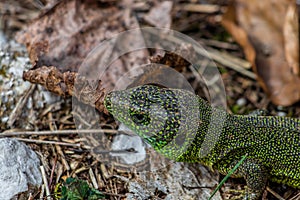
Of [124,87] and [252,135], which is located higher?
[124,87]

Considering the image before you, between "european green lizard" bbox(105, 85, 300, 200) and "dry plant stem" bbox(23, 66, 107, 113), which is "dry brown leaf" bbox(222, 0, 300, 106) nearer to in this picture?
"european green lizard" bbox(105, 85, 300, 200)

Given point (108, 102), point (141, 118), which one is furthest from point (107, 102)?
point (141, 118)

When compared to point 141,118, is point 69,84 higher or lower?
higher

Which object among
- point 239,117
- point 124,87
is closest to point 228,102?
point 239,117

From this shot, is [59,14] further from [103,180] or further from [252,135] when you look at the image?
[252,135]

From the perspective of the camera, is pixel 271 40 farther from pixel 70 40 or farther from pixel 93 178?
pixel 93 178

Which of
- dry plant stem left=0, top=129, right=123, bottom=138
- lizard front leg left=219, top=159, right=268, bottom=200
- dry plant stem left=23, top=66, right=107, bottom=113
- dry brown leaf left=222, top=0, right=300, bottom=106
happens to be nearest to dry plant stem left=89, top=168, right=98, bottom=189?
dry plant stem left=0, top=129, right=123, bottom=138
